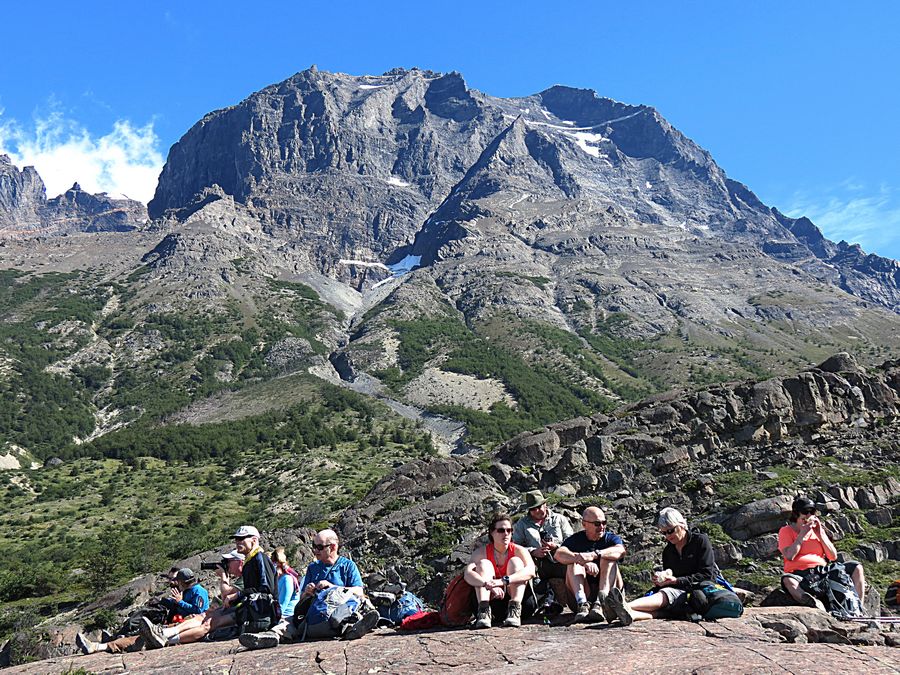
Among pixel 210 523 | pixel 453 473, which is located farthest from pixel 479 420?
pixel 453 473

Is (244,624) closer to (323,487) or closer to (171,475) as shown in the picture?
(323,487)

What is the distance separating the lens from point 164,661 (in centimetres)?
1021

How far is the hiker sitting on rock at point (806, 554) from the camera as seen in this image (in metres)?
11.6

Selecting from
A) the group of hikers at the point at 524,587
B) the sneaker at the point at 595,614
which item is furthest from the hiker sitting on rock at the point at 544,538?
the sneaker at the point at 595,614

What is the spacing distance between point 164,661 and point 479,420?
12859 centimetres

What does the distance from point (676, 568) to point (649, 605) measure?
3.18ft

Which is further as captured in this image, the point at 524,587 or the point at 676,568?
the point at 676,568

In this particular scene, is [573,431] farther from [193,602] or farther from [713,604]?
[713,604]

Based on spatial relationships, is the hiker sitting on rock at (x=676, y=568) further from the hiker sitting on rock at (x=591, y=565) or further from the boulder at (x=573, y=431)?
the boulder at (x=573, y=431)

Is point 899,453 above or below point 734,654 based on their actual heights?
above

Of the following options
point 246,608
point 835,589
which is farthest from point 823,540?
point 246,608

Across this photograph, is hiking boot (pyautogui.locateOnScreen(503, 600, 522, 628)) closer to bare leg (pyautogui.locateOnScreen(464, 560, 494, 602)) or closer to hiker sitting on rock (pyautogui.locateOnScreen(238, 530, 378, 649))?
bare leg (pyautogui.locateOnScreen(464, 560, 494, 602))

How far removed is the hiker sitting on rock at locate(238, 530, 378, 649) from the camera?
10.3 m

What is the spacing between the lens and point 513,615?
10.3 meters
